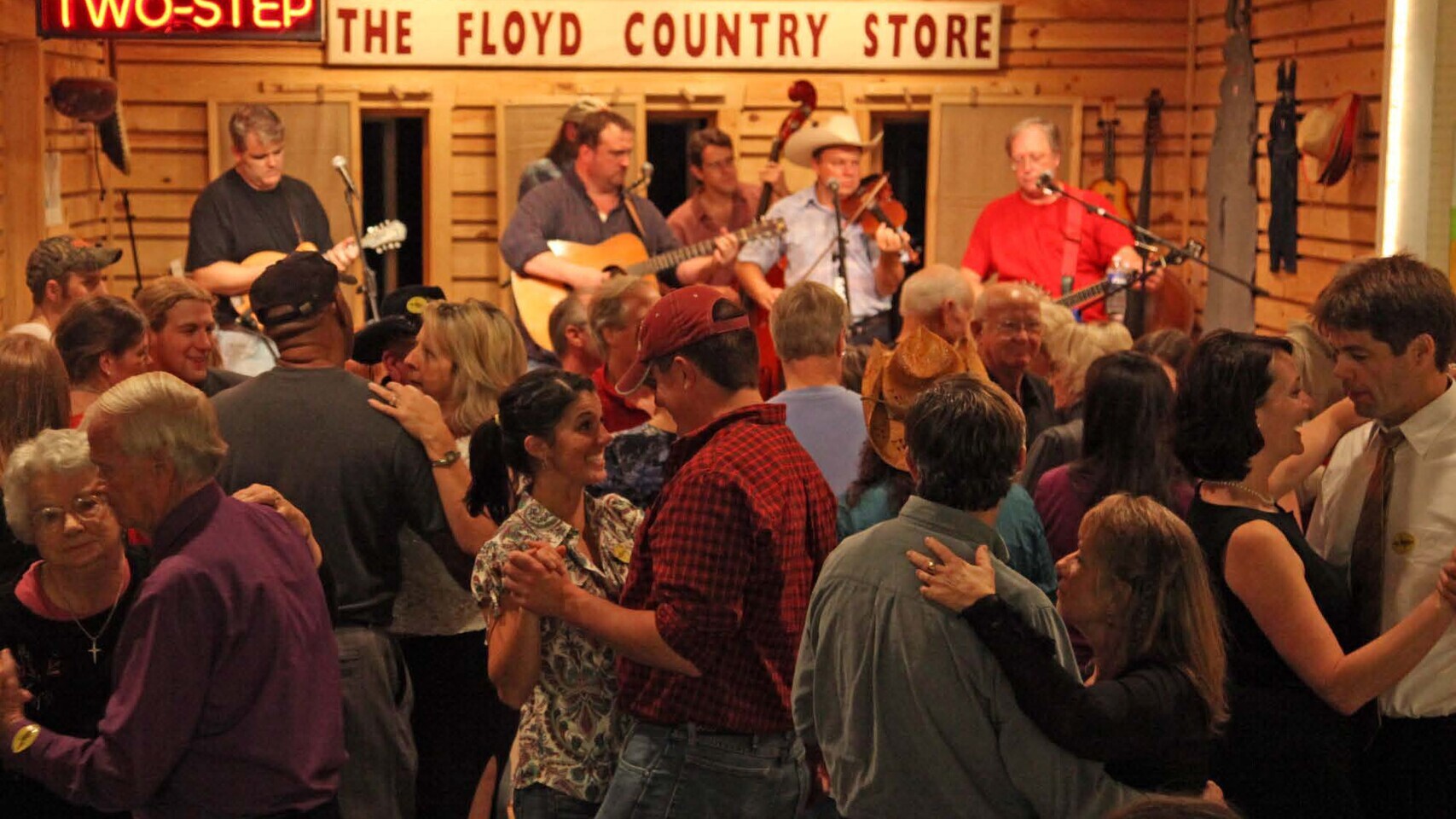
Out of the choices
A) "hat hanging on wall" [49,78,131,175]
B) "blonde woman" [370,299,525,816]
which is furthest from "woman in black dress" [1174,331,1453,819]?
"hat hanging on wall" [49,78,131,175]

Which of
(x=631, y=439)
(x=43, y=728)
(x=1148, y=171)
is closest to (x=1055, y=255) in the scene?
(x=1148, y=171)

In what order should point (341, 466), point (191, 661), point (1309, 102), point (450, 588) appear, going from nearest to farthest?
point (191, 661), point (341, 466), point (450, 588), point (1309, 102)

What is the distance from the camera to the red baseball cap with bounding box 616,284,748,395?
3.16 metres

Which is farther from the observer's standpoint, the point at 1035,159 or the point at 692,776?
the point at 1035,159

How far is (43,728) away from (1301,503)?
311 cm

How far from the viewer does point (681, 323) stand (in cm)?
317

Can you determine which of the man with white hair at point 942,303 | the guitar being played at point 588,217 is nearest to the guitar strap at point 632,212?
the guitar being played at point 588,217

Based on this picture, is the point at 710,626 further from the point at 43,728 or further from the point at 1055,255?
the point at 1055,255

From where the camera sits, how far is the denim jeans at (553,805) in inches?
128

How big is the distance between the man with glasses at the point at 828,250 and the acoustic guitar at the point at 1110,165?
2.37 meters

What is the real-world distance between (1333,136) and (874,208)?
213cm

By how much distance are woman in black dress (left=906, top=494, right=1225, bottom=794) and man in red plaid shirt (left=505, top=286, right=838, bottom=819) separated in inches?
16.5

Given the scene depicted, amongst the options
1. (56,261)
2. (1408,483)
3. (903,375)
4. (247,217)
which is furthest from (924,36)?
(1408,483)

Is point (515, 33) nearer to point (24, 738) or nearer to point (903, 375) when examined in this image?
point (903, 375)
